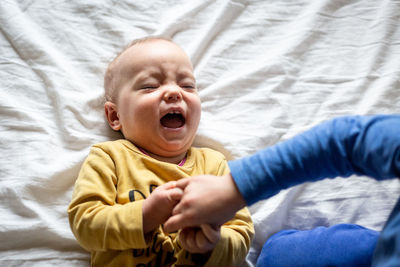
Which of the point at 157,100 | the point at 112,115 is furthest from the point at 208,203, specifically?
the point at 112,115

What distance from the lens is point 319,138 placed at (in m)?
0.59

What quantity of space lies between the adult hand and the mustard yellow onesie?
0.39 feet

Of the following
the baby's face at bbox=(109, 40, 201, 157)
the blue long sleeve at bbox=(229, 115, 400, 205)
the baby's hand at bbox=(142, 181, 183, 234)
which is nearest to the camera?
the blue long sleeve at bbox=(229, 115, 400, 205)

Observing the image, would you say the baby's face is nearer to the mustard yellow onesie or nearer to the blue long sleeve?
the mustard yellow onesie

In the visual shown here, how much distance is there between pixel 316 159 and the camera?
580 mm

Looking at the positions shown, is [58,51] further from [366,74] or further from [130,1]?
[366,74]

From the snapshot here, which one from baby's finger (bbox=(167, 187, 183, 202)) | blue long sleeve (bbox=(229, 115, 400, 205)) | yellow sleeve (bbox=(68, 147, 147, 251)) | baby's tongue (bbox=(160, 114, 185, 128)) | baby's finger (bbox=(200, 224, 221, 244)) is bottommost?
yellow sleeve (bbox=(68, 147, 147, 251))

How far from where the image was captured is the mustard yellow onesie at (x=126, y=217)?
0.70 m

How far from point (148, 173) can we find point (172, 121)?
154 mm

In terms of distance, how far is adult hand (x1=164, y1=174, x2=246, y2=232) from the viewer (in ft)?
1.94

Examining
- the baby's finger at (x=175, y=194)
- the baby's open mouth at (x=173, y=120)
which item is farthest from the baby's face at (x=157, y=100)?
the baby's finger at (x=175, y=194)

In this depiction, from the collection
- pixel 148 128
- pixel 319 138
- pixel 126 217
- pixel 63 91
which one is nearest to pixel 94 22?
pixel 63 91

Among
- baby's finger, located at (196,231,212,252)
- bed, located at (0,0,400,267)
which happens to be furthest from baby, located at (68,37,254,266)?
bed, located at (0,0,400,267)

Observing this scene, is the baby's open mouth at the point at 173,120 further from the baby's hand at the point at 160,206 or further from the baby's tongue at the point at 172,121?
the baby's hand at the point at 160,206
